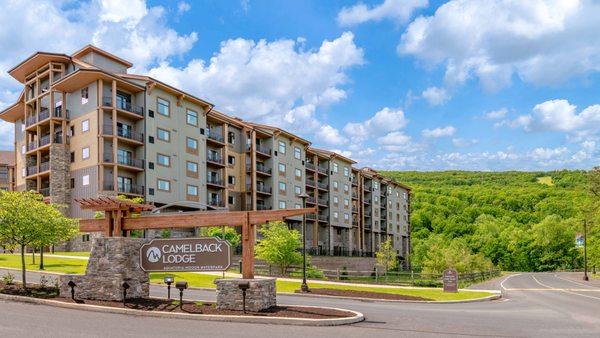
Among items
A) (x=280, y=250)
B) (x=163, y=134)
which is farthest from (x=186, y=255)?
(x=163, y=134)

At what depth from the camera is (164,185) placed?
53312 mm

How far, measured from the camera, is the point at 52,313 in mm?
14930

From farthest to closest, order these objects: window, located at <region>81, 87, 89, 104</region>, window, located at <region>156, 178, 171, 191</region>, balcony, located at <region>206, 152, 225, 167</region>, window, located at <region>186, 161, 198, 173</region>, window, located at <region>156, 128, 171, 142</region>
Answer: balcony, located at <region>206, 152, 225, 167</region>
window, located at <region>186, 161, 198, 173</region>
window, located at <region>156, 128, 171, 142</region>
window, located at <region>156, 178, 171, 191</region>
window, located at <region>81, 87, 89, 104</region>

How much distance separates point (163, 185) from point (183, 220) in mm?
37181

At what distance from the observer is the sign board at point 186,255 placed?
17.0m

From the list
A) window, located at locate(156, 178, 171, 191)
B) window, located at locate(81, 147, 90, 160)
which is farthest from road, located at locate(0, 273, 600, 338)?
window, located at locate(156, 178, 171, 191)

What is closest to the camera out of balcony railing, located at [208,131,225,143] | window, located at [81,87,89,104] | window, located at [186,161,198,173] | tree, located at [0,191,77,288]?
tree, located at [0,191,77,288]

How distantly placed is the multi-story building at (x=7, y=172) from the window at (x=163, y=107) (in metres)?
31.2

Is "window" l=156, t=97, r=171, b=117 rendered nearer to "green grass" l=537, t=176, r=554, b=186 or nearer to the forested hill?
the forested hill

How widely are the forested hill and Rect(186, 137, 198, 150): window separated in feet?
173

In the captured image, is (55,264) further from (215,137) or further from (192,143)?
(215,137)

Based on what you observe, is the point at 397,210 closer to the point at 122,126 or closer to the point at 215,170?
the point at 215,170

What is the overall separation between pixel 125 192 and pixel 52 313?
1409 inches

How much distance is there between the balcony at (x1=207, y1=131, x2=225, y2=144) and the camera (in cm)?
6085
